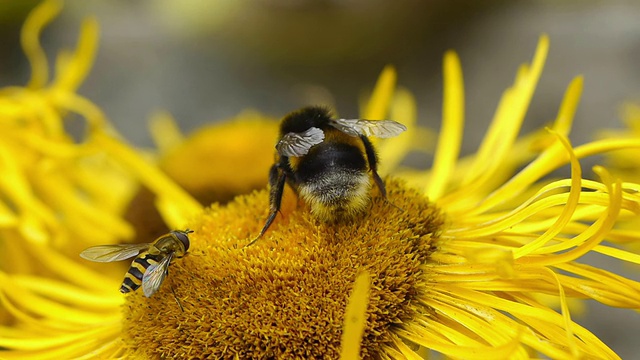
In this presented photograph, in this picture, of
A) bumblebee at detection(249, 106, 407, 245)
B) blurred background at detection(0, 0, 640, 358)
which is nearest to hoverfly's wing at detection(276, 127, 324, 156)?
bumblebee at detection(249, 106, 407, 245)

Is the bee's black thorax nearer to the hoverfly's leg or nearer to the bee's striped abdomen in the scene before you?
the hoverfly's leg

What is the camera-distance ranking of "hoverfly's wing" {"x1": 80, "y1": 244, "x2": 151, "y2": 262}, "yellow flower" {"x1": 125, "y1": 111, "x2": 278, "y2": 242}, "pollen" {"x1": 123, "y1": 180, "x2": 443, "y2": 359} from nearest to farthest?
"pollen" {"x1": 123, "y1": 180, "x2": 443, "y2": 359} → "hoverfly's wing" {"x1": 80, "y1": 244, "x2": 151, "y2": 262} → "yellow flower" {"x1": 125, "y1": 111, "x2": 278, "y2": 242}

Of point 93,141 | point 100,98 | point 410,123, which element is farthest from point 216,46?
point 93,141

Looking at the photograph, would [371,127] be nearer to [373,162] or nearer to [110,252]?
[373,162]

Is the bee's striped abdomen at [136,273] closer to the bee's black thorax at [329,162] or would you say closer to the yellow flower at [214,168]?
the bee's black thorax at [329,162]

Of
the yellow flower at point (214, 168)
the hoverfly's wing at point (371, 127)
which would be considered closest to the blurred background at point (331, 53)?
the yellow flower at point (214, 168)

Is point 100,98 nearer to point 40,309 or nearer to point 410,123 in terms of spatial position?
point 410,123
